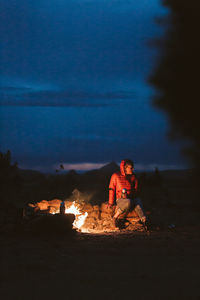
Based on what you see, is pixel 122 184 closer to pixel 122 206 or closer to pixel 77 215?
pixel 122 206

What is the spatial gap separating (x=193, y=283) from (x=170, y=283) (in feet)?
1.07

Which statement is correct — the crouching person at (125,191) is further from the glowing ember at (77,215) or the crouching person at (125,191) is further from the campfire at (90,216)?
the glowing ember at (77,215)

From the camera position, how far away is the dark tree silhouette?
366cm

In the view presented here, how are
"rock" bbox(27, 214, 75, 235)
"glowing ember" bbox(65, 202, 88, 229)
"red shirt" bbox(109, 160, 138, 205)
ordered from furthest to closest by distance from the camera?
"red shirt" bbox(109, 160, 138, 205) < "glowing ember" bbox(65, 202, 88, 229) < "rock" bbox(27, 214, 75, 235)

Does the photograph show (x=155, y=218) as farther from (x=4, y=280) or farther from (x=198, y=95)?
(x=198, y=95)

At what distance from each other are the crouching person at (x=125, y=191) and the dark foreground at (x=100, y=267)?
1557mm

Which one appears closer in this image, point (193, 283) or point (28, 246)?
point (193, 283)

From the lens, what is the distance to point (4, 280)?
5.91 m

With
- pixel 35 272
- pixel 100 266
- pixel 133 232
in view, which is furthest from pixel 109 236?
pixel 35 272

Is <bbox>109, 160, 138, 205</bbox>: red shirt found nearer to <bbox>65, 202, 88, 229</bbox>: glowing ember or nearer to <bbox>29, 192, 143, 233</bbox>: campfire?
<bbox>29, 192, 143, 233</bbox>: campfire

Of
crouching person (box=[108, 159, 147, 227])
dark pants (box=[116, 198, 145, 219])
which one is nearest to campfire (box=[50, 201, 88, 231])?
crouching person (box=[108, 159, 147, 227])

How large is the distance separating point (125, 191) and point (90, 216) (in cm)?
127

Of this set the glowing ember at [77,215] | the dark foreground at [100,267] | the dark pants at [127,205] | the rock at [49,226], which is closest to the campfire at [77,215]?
the glowing ember at [77,215]

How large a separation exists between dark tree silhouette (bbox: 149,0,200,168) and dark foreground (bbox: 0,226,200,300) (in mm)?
2583
